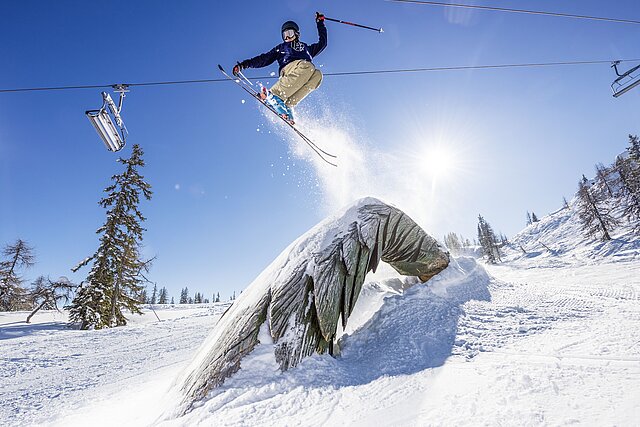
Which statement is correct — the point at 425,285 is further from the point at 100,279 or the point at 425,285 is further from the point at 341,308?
the point at 100,279

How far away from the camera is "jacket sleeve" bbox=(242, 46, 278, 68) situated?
6.73 metres

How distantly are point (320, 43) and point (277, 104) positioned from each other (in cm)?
176

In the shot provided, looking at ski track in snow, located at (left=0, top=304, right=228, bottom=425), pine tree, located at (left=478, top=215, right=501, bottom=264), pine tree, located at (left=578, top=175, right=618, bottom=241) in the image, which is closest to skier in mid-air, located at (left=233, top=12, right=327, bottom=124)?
ski track in snow, located at (left=0, top=304, right=228, bottom=425)

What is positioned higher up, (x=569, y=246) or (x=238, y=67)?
(x=238, y=67)

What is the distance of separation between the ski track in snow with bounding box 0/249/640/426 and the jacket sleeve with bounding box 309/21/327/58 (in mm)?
5743

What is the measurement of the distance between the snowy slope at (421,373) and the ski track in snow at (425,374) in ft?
0.05

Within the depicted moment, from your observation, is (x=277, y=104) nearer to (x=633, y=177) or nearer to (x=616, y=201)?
(x=633, y=177)

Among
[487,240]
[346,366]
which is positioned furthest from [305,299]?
[487,240]

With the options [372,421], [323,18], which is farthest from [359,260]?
[323,18]

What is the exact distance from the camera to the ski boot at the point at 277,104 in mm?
7187

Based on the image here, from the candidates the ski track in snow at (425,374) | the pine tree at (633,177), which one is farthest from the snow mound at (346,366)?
the pine tree at (633,177)

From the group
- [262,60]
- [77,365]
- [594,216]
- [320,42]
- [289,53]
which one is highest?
[320,42]

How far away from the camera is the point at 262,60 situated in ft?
22.3

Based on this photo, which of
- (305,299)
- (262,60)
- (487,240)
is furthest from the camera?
(487,240)
